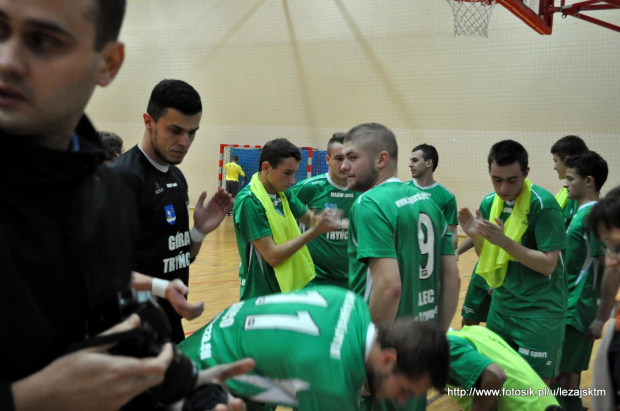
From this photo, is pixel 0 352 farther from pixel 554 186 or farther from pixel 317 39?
pixel 317 39

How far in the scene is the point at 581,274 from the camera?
489 cm

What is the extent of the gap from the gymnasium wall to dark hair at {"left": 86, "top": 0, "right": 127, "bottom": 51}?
11.3 metres

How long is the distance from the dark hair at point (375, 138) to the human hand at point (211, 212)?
3.19 feet

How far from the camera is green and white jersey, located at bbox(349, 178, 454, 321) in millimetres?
3121

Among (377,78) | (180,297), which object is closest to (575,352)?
(180,297)

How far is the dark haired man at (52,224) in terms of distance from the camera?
2.58 feet

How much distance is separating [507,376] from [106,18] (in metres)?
3.38

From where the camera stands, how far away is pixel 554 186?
13.0 meters

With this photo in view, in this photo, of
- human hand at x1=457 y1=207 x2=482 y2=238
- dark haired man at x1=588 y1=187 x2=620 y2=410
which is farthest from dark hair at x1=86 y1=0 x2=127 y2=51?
human hand at x1=457 y1=207 x2=482 y2=238

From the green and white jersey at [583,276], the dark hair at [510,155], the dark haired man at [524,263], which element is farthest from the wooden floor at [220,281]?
the dark hair at [510,155]

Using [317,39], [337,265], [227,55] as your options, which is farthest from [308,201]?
[227,55]

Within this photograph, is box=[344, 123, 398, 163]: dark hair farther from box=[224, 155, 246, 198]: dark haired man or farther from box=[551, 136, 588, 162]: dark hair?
box=[224, 155, 246, 198]: dark haired man

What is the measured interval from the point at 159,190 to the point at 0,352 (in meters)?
2.17

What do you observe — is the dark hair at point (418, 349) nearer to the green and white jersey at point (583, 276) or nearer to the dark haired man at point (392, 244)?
the dark haired man at point (392, 244)
